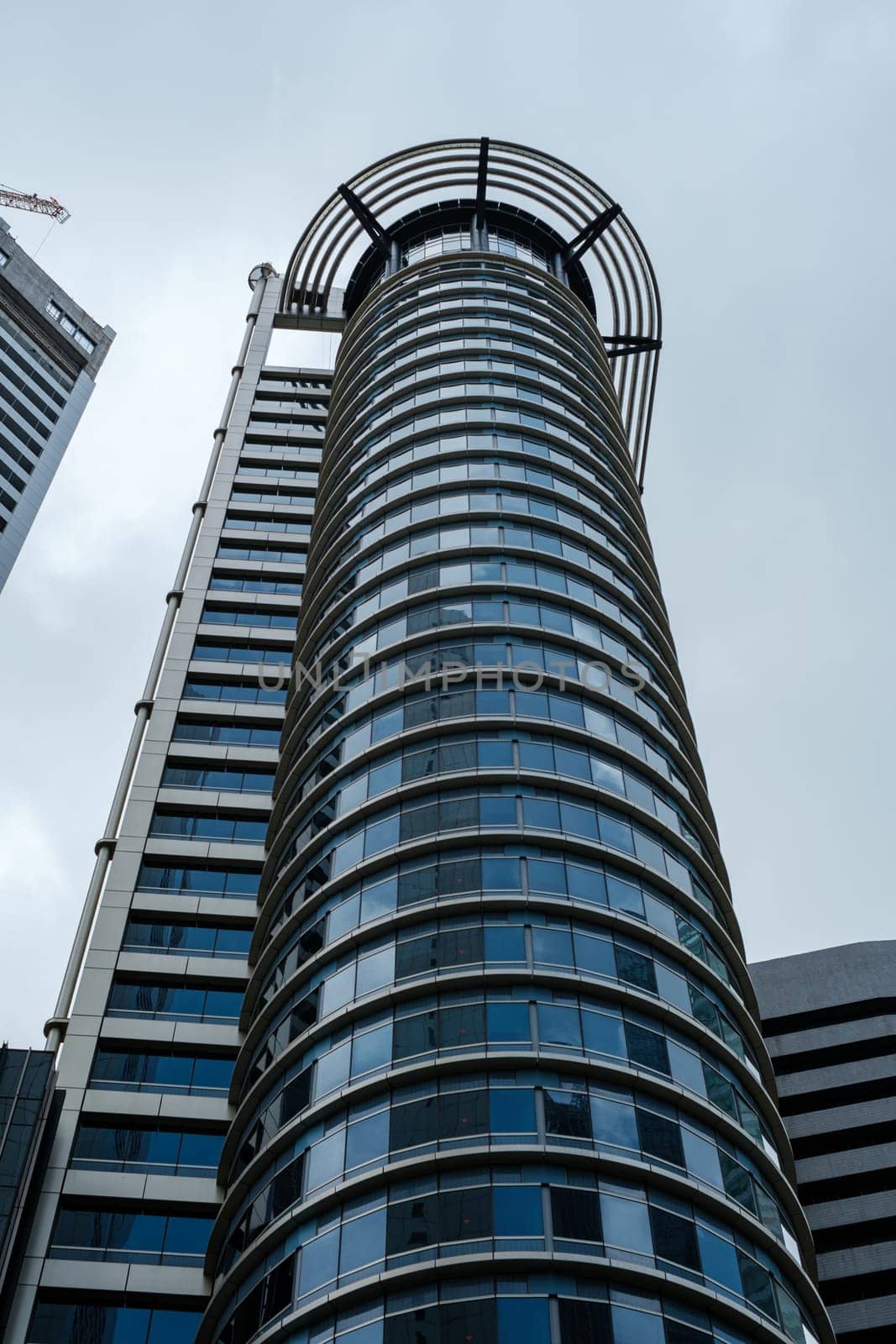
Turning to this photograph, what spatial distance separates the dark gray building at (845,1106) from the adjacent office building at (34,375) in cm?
6522

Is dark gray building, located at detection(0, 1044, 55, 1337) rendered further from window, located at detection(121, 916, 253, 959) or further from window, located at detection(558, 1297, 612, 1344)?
window, located at detection(558, 1297, 612, 1344)

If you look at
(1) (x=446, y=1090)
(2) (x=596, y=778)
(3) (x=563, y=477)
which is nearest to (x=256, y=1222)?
(1) (x=446, y=1090)

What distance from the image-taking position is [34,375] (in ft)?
395

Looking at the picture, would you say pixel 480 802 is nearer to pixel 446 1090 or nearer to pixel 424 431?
pixel 446 1090

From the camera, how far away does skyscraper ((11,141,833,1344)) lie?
31641 millimetres

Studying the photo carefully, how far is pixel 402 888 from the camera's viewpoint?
1538 inches

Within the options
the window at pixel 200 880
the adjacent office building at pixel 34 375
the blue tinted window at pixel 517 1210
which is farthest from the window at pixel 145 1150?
the adjacent office building at pixel 34 375

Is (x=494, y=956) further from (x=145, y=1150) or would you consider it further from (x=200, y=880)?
Answer: (x=200, y=880)

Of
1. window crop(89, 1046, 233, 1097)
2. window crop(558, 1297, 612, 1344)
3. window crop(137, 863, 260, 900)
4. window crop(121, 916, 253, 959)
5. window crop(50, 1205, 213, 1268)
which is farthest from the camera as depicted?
window crop(137, 863, 260, 900)

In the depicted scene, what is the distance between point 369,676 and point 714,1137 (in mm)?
19156

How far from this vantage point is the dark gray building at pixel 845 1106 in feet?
186

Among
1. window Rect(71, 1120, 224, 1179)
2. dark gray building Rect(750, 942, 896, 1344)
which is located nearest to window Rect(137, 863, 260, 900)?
window Rect(71, 1120, 224, 1179)

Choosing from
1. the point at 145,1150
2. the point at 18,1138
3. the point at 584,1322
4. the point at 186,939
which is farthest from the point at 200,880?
the point at 584,1322

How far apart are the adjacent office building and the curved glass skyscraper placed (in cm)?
5571
